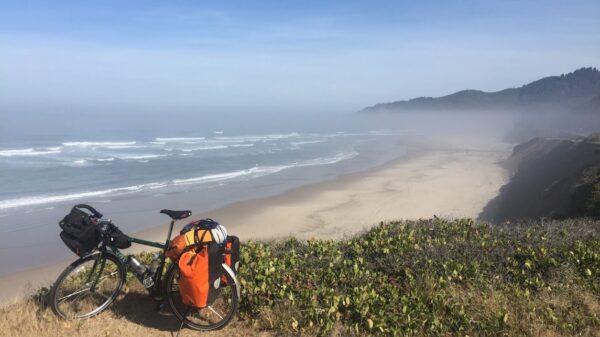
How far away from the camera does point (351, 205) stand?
23000 millimetres

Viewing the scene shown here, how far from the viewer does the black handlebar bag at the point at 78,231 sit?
4.20m

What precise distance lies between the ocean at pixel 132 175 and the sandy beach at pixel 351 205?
139 centimetres

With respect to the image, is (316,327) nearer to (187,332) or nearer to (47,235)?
(187,332)

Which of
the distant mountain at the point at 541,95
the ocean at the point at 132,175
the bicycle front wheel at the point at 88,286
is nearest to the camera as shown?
the bicycle front wheel at the point at 88,286

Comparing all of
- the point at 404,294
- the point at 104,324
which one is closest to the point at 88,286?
the point at 104,324

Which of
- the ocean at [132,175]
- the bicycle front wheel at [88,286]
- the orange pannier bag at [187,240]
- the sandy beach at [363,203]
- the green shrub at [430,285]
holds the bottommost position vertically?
the sandy beach at [363,203]

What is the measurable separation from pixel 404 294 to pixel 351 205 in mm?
18294

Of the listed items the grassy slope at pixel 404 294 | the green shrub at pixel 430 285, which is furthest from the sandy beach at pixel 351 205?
the green shrub at pixel 430 285

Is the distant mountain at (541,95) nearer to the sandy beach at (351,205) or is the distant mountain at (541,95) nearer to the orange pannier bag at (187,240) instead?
the sandy beach at (351,205)

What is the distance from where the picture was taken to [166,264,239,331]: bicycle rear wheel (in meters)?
4.29

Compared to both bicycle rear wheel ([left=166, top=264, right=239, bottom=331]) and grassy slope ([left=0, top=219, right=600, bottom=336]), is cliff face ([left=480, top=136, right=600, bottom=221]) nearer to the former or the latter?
grassy slope ([left=0, top=219, right=600, bottom=336])

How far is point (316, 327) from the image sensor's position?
422 cm

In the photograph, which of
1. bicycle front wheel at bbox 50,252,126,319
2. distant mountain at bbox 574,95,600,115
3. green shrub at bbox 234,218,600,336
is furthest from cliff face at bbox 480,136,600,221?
distant mountain at bbox 574,95,600,115

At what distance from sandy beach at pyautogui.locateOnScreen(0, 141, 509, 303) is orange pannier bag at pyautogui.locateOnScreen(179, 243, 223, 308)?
955cm
